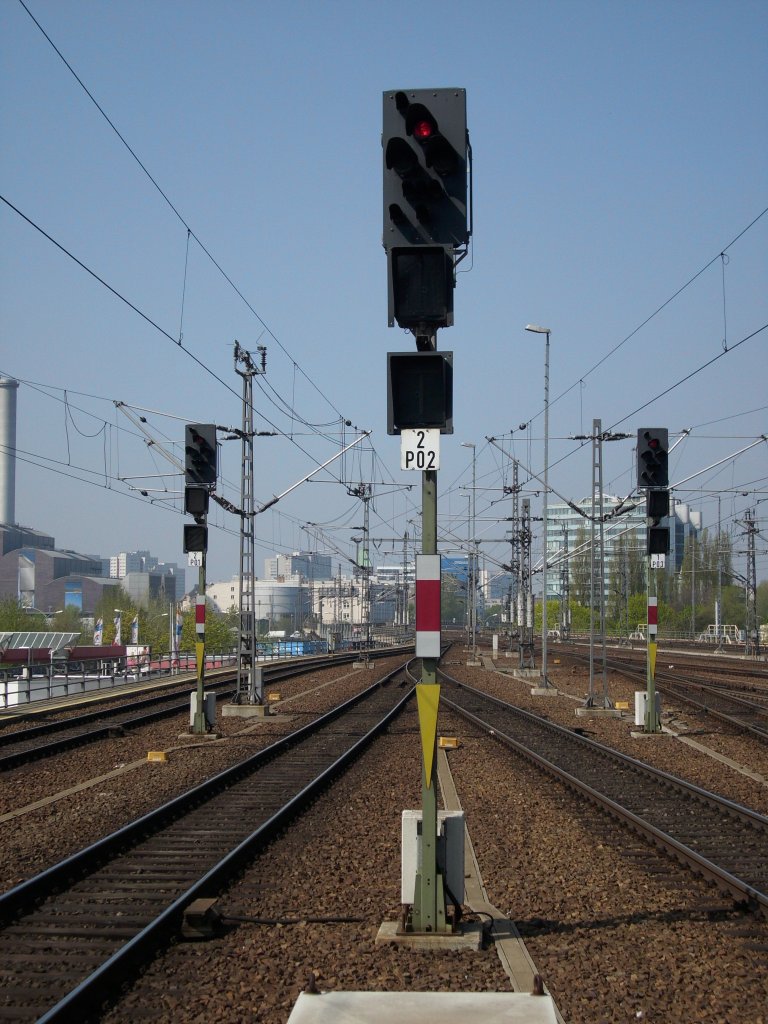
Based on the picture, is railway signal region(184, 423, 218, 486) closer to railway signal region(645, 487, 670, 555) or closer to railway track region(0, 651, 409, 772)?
railway track region(0, 651, 409, 772)

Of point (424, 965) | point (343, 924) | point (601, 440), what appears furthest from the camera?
point (601, 440)

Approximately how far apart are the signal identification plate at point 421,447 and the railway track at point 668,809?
4.19 meters

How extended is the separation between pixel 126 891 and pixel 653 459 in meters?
13.2

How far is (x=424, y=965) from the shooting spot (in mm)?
6566

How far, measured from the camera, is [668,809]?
1273 cm

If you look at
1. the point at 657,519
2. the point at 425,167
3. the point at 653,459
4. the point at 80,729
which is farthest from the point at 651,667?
the point at 425,167

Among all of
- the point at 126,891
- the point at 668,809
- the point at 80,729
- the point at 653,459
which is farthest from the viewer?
the point at 80,729

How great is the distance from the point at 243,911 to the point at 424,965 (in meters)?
2.09

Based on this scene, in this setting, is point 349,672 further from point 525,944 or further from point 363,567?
point 525,944

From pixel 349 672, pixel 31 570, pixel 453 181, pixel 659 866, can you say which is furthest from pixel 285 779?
pixel 31 570

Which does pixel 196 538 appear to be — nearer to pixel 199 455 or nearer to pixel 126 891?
pixel 199 455

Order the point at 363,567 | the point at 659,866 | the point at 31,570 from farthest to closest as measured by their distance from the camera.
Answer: the point at 31,570 → the point at 363,567 → the point at 659,866

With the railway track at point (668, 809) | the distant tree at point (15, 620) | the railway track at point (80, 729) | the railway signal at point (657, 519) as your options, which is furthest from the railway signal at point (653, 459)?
the distant tree at point (15, 620)

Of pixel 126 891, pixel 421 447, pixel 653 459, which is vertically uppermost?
pixel 653 459
